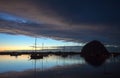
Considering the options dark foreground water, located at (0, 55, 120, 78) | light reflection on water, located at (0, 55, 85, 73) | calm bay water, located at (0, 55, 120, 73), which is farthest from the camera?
light reflection on water, located at (0, 55, 85, 73)

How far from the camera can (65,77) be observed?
142ft

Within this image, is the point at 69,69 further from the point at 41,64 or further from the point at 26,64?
the point at 26,64

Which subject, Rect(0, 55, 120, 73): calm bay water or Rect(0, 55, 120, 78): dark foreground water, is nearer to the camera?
Rect(0, 55, 120, 78): dark foreground water

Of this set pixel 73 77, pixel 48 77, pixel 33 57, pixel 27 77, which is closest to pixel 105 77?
pixel 73 77

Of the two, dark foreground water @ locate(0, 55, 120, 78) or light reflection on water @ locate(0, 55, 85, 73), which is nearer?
dark foreground water @ locate(0, 55, 120, 78)

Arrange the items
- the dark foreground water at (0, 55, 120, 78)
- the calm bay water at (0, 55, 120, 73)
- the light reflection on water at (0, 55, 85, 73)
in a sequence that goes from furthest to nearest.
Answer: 1. the light reflection on water at (0, 55, 85, 73)
2. the calm bay water at (0, 55, 120, 73)
3. the dark foreground water at (0, 55, 120, 78)

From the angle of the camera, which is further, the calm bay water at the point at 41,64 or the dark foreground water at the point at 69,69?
the calm bay water at the point at 41,64

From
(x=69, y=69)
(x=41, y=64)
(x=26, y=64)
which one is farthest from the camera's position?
(x=41, y=64)

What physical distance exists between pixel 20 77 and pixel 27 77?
1185 millimetres

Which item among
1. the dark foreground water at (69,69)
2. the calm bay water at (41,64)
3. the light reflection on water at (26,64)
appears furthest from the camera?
the light reflection on water at (26,64)

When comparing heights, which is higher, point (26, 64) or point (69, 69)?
point (26, 64)

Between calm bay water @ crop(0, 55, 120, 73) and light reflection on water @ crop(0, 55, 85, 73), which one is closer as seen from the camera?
calm bay water @ crop(0, 55, 120, 73)

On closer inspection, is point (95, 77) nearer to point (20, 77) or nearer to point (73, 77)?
point (73, 77)

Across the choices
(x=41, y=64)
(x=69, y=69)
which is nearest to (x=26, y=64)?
(x=41, y=64)
